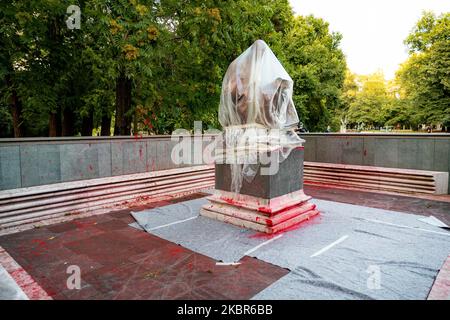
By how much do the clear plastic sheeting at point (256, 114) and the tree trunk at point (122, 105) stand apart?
18.0 ft

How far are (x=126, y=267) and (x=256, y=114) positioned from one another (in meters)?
3.83

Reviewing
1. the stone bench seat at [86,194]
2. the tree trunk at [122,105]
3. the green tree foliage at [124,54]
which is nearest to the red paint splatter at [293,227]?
the stone bench seat at [86,194]

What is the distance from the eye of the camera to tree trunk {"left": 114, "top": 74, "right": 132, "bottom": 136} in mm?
11180

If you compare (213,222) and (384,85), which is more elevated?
(384,85)

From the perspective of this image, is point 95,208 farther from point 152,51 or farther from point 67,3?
point 67,3

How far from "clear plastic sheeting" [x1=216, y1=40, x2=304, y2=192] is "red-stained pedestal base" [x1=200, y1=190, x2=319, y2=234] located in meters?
0.38

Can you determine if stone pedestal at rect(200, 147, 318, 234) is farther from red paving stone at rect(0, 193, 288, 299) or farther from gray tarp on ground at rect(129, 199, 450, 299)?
red paving stone at rect(0, 193, 288, 299)

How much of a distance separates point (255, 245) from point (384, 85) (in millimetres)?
58236

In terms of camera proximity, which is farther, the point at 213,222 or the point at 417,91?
the point at 417,91

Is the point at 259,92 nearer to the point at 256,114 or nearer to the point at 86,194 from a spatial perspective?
the point at 256,114

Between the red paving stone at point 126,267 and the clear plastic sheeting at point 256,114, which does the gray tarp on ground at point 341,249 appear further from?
the clear plastic sheeting at point 256,114

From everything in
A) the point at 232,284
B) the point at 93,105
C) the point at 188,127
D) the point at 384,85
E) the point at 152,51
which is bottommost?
the point at 232,284

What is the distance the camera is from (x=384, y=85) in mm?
54812
